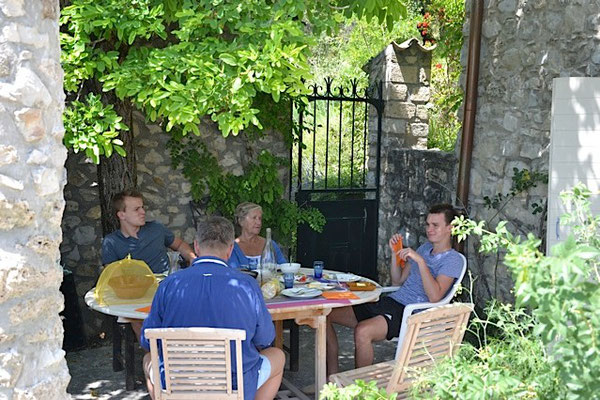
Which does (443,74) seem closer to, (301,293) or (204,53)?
(204,53)

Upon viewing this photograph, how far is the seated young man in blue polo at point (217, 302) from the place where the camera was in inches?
128

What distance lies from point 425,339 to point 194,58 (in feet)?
6.77

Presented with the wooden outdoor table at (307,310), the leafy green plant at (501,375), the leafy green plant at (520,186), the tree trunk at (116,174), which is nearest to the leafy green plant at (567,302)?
the leafy green plant at (501,375)

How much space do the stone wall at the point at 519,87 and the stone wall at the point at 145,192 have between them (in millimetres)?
1661

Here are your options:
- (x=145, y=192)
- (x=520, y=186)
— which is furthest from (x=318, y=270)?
(x=145, y=192)

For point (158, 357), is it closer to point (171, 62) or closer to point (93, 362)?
point (171, 62)

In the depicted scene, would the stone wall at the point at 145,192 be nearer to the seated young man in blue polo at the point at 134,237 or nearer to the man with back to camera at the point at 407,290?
the seated young man in blue polo at the point at 134,237

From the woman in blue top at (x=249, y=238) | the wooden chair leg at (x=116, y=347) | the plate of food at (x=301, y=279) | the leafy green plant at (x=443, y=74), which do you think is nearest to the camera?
the plate of food at (x=301, y=279)

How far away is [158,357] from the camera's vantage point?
127 inches

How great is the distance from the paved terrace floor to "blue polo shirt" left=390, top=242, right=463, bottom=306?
2.89 feet

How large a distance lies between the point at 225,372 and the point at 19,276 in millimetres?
1473

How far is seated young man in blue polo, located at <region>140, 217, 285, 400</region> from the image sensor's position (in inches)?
128

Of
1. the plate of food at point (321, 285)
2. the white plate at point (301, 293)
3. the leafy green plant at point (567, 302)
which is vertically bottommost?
the plate of food at point (321, 285)

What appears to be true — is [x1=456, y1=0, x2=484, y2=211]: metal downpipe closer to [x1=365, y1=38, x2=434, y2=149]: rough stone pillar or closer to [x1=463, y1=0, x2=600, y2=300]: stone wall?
[x1=463, y1=0, x2=600, y2=300]: stone wall
